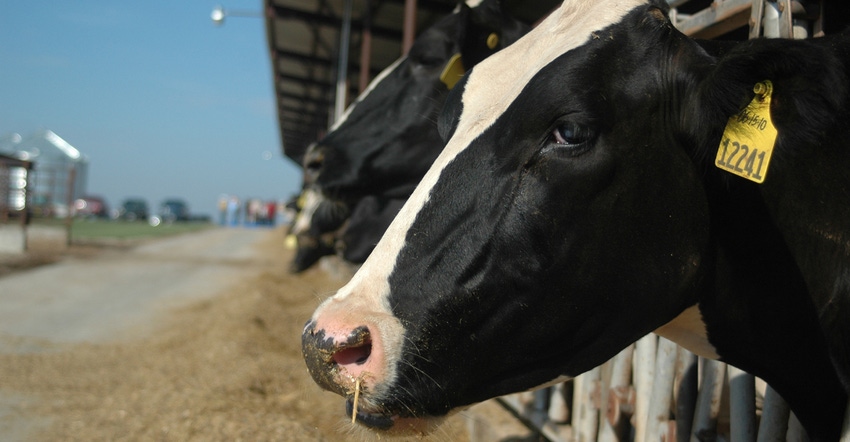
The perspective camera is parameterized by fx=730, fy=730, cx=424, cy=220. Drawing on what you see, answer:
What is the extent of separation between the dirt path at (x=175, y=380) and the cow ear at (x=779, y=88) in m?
1.00

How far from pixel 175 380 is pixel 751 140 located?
414 centimetres

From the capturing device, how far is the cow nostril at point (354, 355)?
152 cm

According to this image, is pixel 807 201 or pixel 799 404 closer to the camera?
pixel 807 201

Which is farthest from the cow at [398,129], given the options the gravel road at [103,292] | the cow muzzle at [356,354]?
the gravel road at [103,292]

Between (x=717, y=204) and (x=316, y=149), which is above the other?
(x=717, y=204)

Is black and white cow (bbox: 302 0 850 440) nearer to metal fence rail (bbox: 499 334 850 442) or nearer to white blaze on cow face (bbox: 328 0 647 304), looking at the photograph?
white blaze on cow face (bbox: 328 0 647 304)

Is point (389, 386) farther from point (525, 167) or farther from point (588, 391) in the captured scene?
point (588, 391)

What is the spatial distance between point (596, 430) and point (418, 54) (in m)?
2.12

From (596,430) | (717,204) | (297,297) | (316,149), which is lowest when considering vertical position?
(297,297)

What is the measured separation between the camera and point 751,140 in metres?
1.57

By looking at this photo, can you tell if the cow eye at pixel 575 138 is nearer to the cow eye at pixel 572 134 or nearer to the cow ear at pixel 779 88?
the cow eye at pixel 572 134

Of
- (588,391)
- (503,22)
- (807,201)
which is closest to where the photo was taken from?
(807,201)

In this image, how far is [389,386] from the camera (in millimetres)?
1527

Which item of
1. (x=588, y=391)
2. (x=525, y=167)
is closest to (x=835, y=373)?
(x=525, y=167)
